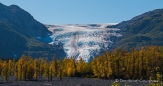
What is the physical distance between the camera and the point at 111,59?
10781 cm

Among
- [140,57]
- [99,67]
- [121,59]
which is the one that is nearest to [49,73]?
[99,67]

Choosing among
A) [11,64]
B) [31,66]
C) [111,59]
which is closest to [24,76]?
[31,66]

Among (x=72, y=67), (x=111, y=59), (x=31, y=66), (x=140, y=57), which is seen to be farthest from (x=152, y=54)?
(x=31, y=66)

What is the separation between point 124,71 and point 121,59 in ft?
15.3

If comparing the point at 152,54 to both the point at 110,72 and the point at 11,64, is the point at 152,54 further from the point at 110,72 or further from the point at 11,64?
the point at 11,64

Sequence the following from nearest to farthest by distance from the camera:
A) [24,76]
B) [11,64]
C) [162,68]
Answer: [24,76], [162,68], [11,64]

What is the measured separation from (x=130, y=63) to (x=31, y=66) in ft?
118

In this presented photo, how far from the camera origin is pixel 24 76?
10212 centimetres

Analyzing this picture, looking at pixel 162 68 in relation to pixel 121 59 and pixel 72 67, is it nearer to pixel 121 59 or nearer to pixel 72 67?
pixel 121 59

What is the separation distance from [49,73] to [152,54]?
39.4 m

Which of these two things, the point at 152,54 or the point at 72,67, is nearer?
the point at 152,54

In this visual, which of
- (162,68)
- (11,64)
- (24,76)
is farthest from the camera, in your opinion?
(11,64)

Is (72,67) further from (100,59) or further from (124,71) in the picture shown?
(124,71)

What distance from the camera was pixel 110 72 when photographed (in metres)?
106
